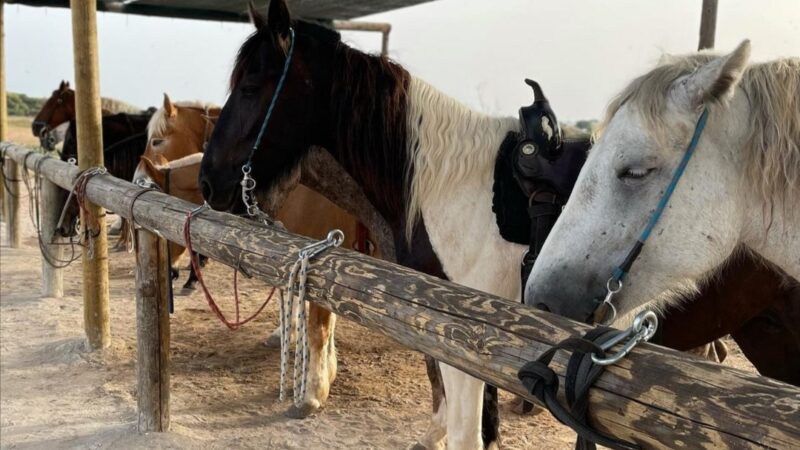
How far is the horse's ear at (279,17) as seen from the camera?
8.29 feet

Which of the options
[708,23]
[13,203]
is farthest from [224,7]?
[708,23]

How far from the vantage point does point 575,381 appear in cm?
101

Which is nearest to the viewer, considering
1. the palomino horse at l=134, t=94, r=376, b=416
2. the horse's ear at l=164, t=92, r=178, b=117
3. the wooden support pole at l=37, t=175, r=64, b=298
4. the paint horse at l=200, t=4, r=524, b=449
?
the paint horse at l=200, t=4, r=524, b=449

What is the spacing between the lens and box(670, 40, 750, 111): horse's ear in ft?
4.22

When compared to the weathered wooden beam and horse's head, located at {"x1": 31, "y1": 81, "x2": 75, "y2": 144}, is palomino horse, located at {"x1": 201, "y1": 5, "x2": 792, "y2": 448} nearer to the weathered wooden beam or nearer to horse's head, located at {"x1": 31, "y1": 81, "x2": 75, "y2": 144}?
the weathered wooden beam

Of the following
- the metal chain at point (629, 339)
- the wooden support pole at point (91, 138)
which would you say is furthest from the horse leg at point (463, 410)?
the wooden support pole at point (91, 138)

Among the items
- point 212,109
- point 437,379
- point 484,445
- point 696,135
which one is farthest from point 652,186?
point 212,109

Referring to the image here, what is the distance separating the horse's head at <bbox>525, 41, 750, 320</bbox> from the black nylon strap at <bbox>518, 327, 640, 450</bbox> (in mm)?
385

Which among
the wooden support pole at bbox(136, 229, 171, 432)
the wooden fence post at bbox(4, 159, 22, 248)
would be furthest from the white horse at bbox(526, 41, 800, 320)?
the wooden fence post at bbox(4, 159, 22, 248)

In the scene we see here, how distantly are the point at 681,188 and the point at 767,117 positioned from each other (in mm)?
250

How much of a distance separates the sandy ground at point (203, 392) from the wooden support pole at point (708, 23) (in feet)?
7.31

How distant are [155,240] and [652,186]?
100 inches

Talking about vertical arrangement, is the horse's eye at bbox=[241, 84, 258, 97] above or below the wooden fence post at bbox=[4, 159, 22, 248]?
above

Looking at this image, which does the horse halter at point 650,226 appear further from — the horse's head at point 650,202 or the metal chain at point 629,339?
the metal chain at point 629,339
